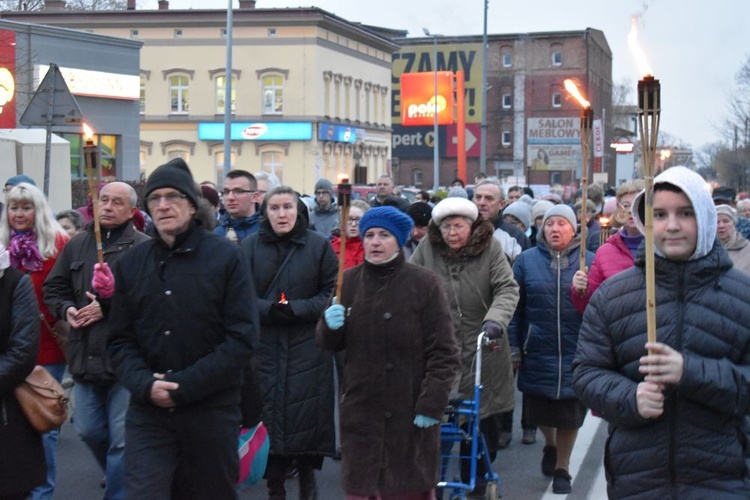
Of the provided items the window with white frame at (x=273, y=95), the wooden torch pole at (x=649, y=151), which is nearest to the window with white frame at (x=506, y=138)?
the window with white frame at (x=273, y=95)

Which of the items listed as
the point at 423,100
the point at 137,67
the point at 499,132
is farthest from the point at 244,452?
the point at 499,132

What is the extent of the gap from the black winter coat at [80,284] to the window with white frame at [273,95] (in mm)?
48613

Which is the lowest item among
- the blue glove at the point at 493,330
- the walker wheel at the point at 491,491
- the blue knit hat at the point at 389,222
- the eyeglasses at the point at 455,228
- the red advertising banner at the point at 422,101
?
the walker wheel at the point at 491,491

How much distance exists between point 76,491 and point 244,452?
98.4 inches

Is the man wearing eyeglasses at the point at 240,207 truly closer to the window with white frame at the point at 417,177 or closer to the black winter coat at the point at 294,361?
the black winter coat at the point at 294,361

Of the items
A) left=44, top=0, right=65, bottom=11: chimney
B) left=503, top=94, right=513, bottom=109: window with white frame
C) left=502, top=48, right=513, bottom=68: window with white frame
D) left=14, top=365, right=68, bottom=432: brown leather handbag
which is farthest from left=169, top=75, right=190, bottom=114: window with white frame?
left=14, top=365, right=68, bottom=432: brown leather handbag

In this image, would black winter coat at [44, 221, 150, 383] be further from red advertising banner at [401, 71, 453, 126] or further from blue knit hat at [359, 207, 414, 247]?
red advertising banner at [401, 71, 453, 126]

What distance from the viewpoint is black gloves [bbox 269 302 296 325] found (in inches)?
281

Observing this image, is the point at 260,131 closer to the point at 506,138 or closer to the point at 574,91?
the point at 506,138

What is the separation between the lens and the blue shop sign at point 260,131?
54.9 m

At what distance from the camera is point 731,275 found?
399 centimetres

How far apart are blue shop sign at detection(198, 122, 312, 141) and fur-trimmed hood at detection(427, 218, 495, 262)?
156 feet

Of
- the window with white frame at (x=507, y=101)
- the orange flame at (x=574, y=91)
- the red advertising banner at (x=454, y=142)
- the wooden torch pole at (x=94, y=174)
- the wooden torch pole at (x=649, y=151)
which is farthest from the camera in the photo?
the window with white frame at (x=507, y=101)

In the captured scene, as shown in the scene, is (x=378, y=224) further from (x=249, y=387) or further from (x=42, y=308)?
(x=42, y=308)
